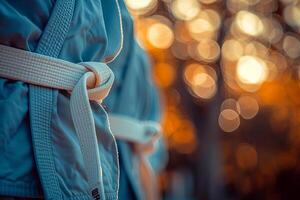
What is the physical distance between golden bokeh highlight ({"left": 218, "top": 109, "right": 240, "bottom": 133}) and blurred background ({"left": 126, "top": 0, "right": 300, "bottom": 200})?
1358mm

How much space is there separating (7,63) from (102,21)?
8.8 inches

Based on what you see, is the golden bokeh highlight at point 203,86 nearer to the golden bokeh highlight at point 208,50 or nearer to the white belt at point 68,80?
the golden bokeh highlight at point 208,50

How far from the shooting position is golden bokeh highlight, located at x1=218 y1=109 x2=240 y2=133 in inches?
570

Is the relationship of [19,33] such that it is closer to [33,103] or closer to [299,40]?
[33,103]

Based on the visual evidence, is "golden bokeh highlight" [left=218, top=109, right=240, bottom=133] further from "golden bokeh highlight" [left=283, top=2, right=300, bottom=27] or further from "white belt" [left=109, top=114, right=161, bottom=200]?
"white belt" [left=109, top=114, right=161, bottom=200]

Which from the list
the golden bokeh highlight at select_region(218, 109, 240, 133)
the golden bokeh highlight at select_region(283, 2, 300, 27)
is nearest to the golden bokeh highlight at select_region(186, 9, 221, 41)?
the golden bokeh highlight at select_region(283, 2, 300, 27)

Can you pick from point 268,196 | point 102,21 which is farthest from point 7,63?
point 268,196

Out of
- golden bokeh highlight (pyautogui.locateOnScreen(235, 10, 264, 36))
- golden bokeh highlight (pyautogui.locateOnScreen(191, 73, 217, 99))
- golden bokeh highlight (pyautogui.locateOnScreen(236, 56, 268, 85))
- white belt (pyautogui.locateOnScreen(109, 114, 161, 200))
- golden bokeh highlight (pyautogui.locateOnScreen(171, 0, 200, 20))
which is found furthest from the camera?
golden bokeh highlight (pyautogui.locateOnScreen(191, 73, 217, 99))

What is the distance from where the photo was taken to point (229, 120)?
15156 millimetres

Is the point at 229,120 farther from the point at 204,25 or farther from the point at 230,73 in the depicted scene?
the point at 204,25

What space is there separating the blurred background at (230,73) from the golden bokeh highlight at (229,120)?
1358 mm

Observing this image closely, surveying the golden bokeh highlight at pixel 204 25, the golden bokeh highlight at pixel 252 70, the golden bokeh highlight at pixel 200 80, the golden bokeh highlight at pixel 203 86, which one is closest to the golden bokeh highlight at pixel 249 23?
the golden bokeh highlight at pixel 204 25

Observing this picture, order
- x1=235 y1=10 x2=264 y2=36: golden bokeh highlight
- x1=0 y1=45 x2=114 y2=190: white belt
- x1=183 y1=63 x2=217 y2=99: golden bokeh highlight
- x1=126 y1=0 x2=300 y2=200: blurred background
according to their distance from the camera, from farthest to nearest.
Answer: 1. x1=183 y1=63 x2=217 y2=99: golden bokeh highlight
2. x1=126 y1=0 x2=300 y2=200: blurred background
3. x1=235 y1=10 x2=264 y2=36: golden bokeh highlight
4. x1=0 y1=45 x2=114 y2=190: white belt

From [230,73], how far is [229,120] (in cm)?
406
